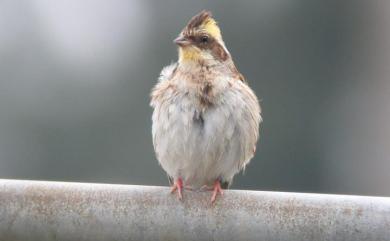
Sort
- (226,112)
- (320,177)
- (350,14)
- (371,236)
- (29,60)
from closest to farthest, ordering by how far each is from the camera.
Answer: (371,236) → (226,112) → (320,177) → (29,60) → (350,14)

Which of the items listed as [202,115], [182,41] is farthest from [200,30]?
[202,115]

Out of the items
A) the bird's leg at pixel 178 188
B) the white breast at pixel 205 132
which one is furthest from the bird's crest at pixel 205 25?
the bird's leg at pixel 178 188

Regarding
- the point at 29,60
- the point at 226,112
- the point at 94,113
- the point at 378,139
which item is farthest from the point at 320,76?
the point at 226,112

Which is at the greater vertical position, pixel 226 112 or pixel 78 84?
pixel 226 112

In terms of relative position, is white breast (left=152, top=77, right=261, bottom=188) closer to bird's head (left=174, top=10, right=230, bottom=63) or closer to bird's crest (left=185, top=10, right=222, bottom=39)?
bird's head (left=174, top=10, right=230, bottom=63)

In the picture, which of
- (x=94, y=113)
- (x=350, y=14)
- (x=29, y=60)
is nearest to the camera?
(x=94, y=113)

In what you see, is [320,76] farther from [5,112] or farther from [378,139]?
[5,112]

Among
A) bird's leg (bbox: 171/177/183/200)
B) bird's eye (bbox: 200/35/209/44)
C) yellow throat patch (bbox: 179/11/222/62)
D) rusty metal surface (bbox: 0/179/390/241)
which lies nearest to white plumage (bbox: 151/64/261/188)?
yellow throat patch (bbox: 179/11/222/62)
